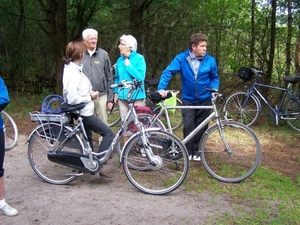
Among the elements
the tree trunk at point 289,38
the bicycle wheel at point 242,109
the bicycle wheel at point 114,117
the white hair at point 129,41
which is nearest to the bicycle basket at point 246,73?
the bicycle wheel at point 242,109

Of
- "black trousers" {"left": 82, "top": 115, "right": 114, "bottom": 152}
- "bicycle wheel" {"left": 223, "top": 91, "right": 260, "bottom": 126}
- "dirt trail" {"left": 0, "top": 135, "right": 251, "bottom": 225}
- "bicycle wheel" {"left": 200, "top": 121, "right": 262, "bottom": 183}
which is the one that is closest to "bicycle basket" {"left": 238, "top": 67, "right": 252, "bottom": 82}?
"bicycle wheel" {"left": 223, "top": 91, "right": 260, "bottom": 126}

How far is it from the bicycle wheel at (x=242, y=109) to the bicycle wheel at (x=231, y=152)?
108 inches

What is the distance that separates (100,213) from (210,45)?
318 inches

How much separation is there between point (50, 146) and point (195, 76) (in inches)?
81.4

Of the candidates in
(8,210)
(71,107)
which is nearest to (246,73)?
(71,107)

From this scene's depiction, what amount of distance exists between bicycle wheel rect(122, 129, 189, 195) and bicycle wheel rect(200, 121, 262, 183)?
1.42ft

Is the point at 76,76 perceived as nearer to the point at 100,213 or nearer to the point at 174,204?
the point at 100,213

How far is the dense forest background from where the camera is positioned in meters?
9.05

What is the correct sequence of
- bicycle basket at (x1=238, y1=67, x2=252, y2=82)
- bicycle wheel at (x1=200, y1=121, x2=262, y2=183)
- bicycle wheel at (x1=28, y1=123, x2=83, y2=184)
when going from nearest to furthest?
1. bicycle wheel at (x1=28, y1=123, x2=83, y2=184)
2. bicycle wheel at (x1=200, y1=121, x2=262, y2=183)
3. bicycle basket at (x1=238, y1=67, x2=252, y2=82)

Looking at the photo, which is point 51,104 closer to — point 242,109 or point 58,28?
point 58,28

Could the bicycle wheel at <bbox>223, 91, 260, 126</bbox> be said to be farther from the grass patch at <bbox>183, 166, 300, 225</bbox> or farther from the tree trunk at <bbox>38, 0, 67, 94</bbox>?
the tree trunk at <bbox>38, 0, 67, 94</bbox>

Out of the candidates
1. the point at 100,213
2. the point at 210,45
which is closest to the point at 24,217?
the point at 100,213

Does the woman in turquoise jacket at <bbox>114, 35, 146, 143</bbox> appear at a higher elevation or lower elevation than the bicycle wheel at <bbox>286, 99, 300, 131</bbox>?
higher

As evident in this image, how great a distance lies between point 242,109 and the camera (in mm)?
7512
